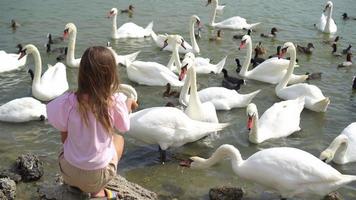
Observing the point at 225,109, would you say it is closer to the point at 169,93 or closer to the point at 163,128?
the point at 169,93

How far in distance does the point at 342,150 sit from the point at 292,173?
75.9 inches

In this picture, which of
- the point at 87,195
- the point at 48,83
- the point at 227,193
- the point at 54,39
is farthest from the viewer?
the point at 54,39

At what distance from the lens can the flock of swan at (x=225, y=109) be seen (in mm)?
6586

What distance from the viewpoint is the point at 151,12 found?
63.7 feet

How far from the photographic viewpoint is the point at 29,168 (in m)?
7.11

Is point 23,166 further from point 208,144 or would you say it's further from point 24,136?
point 208,144

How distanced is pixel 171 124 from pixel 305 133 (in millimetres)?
3059

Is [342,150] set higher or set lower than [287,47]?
lower

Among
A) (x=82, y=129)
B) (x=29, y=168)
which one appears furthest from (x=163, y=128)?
(x=82, y=129)

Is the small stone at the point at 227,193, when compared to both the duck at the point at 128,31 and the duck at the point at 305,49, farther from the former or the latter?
the duck at the point at 128,31

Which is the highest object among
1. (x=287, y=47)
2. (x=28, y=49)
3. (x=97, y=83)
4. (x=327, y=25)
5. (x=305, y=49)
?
(x=97, y=83)

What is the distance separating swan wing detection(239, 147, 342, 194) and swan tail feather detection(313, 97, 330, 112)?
3791 millimetres

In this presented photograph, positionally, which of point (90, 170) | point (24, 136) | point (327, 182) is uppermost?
point (90, 170)

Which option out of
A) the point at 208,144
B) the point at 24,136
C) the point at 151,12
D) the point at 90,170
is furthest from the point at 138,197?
the point at 151,12
